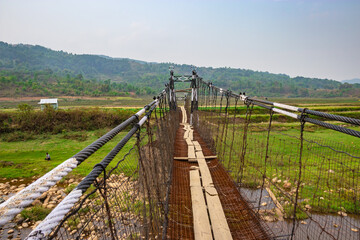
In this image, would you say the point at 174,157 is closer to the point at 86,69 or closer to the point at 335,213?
the point at 335,213

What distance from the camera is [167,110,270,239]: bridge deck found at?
224 cm

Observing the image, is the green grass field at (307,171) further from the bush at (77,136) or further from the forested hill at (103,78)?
the forested hill at (103,78)

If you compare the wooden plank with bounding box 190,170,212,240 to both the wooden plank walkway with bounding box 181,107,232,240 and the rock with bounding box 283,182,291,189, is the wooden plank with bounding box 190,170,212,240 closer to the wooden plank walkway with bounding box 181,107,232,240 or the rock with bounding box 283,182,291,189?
the wooden plank walkway with bounding box 181,107,232,240

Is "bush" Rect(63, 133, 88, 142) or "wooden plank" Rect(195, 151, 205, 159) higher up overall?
"wooden plank" Rect(195, 151, 205, 159)

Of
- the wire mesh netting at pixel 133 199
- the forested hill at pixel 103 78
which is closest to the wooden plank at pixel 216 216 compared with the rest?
the wire mesh netting at pixel 133 199

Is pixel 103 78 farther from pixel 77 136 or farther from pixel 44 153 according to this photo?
pixel 44 153

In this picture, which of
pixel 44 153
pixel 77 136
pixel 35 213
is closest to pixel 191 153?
pixel 35 213


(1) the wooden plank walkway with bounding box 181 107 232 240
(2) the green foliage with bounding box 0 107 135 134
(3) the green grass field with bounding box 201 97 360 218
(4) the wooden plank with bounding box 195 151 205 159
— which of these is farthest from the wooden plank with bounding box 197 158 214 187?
(2) the green foliage with bounding box 0 107 135 134

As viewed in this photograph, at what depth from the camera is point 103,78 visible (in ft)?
330

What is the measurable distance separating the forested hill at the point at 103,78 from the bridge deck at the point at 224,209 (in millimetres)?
52618

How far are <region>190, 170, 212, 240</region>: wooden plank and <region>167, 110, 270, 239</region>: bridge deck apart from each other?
0.07m

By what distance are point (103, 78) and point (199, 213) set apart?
107 m

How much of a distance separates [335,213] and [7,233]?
865cm

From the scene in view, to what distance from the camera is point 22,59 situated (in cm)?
9675
